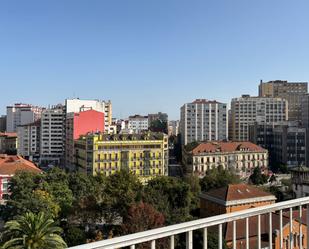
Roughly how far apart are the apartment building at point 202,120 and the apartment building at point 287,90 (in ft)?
106

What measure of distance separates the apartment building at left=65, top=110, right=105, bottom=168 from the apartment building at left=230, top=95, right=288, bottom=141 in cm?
3508

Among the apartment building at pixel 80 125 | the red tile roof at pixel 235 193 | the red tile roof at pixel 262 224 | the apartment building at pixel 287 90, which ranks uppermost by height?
the apartment building at pixel 287 90

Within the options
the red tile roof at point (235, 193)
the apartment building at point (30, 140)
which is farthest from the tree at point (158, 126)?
the red tile roof at point (235, 193)

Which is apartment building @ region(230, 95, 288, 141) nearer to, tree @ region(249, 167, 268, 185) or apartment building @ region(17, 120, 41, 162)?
tree @ region(249, 167, 268, 185)

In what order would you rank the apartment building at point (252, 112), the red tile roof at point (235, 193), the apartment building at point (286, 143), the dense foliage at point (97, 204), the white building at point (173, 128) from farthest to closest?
1. the white building at point (173, 128)
2. the apartment building at point (252, 112)
3. the apartment building at point (286, 143)
4. the red tile roof at point (235, 193)
5. the dense foliage at point (97, 204)

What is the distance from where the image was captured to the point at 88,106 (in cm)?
6184

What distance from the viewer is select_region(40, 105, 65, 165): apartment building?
6100 centimetres

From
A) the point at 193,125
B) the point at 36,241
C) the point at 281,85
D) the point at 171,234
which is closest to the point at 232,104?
the point at 193,125

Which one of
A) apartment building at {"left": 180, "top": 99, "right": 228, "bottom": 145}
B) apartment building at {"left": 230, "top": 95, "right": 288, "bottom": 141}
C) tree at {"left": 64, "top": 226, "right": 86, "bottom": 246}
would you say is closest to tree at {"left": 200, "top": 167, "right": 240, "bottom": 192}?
tree at {"left": 64, "top": 226, "right": 86, "bottom": 246}

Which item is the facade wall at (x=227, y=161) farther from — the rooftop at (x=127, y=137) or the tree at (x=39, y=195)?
the tree at (x=39, y=195)

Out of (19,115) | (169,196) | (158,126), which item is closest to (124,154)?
(169,196)

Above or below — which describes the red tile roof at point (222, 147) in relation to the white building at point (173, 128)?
below

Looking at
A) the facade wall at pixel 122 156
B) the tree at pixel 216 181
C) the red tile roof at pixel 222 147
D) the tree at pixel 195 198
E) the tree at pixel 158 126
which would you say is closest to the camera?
the tree at pixel 195 198

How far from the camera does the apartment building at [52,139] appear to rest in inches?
2402
